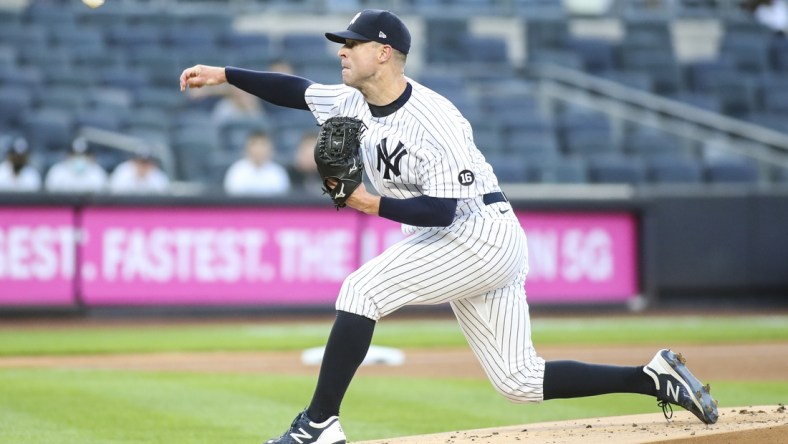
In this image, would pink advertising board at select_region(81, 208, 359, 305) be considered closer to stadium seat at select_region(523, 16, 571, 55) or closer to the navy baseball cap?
stadium seat at select_region(523, 16, 571, 55)

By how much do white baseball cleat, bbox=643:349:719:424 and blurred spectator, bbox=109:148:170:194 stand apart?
802cm

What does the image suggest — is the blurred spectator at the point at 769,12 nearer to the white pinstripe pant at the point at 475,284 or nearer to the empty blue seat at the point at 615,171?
the empty blue seat at the point at 615,171

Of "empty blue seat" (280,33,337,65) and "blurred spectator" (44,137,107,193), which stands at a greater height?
"empty blue seat" (280,33,337,65)

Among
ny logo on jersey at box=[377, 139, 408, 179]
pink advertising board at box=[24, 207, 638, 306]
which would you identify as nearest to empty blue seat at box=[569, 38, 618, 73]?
pink advertising board at box=[24, 207, 638, 306]

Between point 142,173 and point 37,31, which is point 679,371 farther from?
point 37,31

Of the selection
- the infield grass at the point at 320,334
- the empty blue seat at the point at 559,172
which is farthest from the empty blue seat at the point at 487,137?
the infield grass at the point at 320,334

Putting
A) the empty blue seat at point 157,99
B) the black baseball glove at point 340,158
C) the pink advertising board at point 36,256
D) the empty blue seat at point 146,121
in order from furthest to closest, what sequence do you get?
the empty blue seat at point 157,99 < the empty blue seat at point 146,121 < the pink advertising board at point 36,256 < the black baseball glove at point 340,158

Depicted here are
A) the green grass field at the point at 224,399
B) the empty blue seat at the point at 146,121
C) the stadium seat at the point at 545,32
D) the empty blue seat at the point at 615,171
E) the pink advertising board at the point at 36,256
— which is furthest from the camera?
the stadium seat at the point at 545,32

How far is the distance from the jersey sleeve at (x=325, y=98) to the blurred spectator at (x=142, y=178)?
7480 mm

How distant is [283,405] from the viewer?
681cm

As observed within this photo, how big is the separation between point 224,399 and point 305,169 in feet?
20.5

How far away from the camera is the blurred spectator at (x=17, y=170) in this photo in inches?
473

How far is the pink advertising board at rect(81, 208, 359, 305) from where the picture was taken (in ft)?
39.4

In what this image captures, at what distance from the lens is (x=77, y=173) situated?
12344 mm
